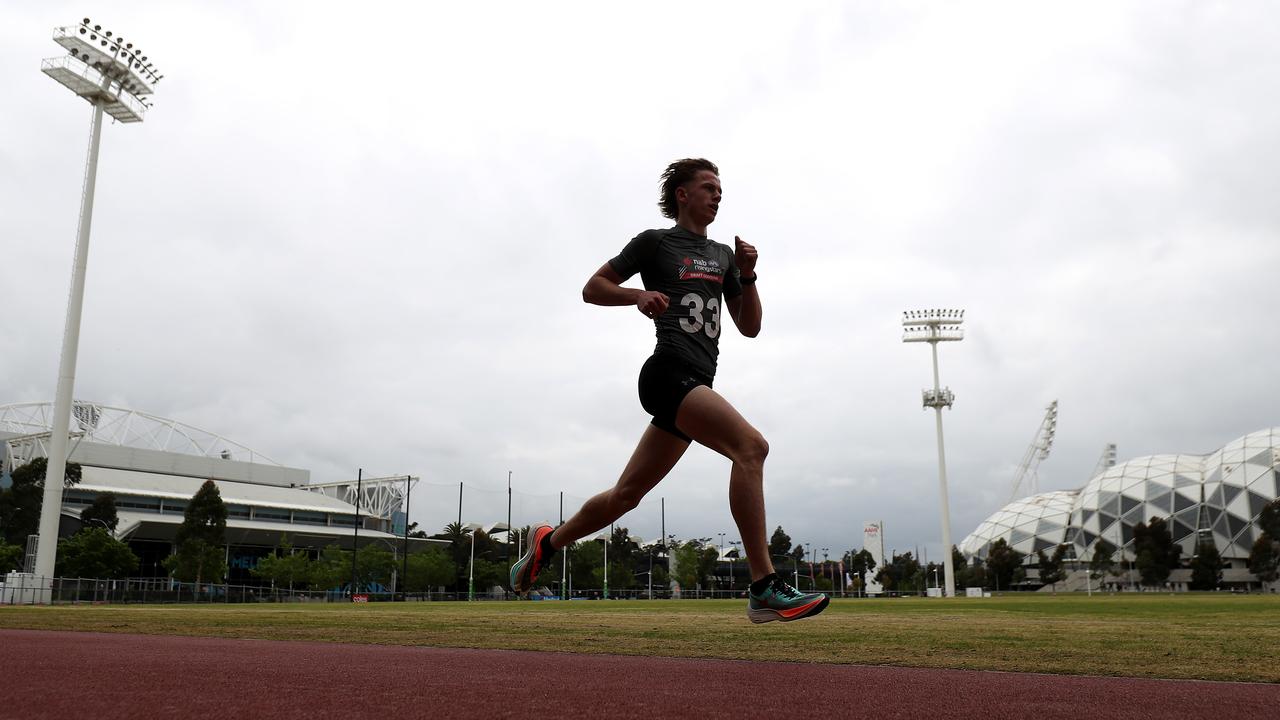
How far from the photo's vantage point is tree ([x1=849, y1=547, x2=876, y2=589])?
364 ft

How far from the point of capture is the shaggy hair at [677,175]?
523 centimetres

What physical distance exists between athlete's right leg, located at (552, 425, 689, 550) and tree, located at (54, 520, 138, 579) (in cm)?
5318

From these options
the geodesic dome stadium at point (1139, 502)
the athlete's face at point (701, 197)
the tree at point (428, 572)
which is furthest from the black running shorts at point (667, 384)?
the geodesic dome stadium at point (1139, 502)

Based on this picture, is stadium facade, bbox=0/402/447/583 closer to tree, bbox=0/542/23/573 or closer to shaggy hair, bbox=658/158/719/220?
tree, bbox=0/542/23/573

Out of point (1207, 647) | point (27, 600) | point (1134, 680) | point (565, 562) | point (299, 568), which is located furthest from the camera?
point (565, 562)

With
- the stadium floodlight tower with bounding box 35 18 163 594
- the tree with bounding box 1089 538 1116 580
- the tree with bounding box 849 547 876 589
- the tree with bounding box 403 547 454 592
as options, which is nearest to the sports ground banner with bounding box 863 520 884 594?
the tree with bounding box 849 547 876 589

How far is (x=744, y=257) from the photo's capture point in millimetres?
5180

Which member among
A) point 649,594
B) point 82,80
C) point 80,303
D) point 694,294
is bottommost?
point 649,594

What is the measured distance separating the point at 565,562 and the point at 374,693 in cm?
6837

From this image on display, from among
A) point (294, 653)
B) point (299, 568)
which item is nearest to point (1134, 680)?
point (294, 653)

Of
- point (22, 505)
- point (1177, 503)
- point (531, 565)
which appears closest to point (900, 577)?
point (1177, 503)

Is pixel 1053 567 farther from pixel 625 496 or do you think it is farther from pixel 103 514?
pixel 625 496

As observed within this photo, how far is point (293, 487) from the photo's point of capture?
10369cm

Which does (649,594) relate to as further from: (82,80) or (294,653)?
(294,653)
